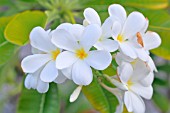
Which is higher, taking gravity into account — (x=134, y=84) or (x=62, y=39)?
(x=62, y=39)

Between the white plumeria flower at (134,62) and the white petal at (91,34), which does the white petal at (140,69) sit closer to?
the white plumeria flower at (134,62)

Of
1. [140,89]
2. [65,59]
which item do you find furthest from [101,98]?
[65,59]

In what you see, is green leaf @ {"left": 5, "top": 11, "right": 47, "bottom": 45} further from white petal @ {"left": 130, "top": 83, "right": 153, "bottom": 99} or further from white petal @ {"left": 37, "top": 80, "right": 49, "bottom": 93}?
white petal @ {"left": 130, "top": 83, "right": 153, "bottom": 99}

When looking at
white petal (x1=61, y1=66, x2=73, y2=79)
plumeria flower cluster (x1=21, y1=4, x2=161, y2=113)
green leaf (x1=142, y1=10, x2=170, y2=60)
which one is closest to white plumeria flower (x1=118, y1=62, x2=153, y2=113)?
plumeria flower cluster (x1=21, y1=4, x2=161, y2=113)

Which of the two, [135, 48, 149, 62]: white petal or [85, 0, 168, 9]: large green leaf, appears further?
[85, 0, 168, 9]: large green leaf

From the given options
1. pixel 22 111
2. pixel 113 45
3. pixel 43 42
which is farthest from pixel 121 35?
pixel 22 111

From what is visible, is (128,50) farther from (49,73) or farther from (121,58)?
(49,73)

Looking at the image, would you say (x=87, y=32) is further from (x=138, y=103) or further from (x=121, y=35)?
(x=138, y=103)

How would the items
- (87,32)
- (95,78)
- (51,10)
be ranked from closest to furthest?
1. (87,32)
2. (95,78)
3. (51,10)
